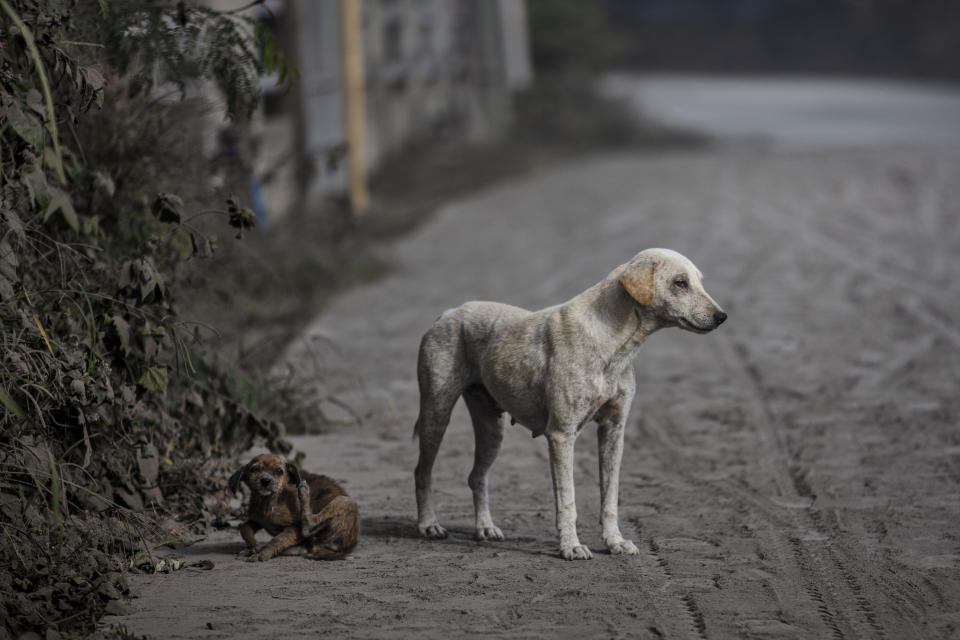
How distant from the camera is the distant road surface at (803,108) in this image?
28.3m

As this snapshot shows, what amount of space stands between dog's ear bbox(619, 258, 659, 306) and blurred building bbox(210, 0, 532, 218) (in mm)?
9908

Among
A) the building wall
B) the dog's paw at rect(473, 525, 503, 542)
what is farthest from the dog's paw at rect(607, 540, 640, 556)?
the building wall

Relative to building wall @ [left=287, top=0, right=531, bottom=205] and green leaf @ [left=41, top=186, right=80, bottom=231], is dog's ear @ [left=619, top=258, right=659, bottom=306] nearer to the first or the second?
green leaf @ [left=41, top=186, right=80, bottom=231]

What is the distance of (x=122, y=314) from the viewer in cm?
677

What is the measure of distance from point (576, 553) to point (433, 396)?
1075 millimetres

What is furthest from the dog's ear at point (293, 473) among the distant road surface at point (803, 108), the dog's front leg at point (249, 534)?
Answer: the distant road surface at point (803, 108)

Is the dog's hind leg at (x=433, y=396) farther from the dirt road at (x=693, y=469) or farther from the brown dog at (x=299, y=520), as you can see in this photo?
the brown dog at (x=299, y=520)

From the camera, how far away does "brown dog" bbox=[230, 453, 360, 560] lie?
→ 21.2 ft

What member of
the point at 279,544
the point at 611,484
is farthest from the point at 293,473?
the point at 611,484

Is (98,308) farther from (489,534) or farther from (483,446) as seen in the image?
(489,534)

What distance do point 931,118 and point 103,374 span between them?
89.9 ft

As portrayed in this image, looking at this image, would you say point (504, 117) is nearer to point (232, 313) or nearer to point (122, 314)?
point (232, 313)

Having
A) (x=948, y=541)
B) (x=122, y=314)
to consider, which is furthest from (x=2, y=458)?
Result: (x=948, y=541)

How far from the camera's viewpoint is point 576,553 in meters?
6.54
